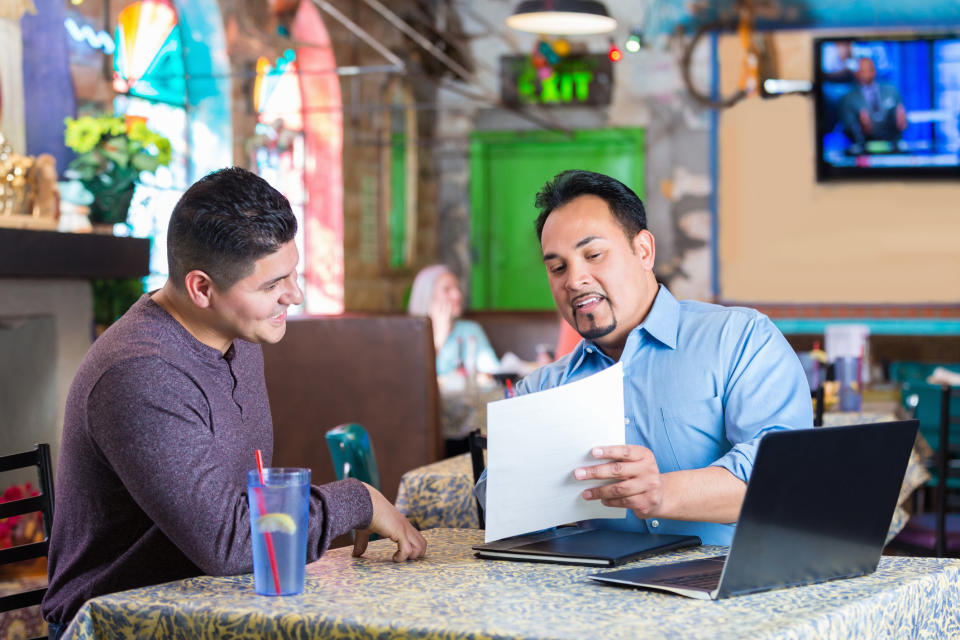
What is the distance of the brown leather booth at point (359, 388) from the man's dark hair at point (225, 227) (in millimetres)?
2755

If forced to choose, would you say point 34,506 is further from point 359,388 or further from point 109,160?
point 359,388

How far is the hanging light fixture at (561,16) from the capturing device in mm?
5641

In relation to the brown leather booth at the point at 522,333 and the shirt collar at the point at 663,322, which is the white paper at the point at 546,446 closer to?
the shirt collar at the point at 663,322

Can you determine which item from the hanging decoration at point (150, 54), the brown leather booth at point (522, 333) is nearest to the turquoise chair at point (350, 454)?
the hanging decoration at point (150, 54)

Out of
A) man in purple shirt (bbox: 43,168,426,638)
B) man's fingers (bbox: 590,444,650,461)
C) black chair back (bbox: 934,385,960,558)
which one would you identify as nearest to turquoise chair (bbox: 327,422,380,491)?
man in purple shirt (bbox: 43,168,426,638)

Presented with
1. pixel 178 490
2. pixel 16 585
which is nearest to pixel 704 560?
pixel 178 490

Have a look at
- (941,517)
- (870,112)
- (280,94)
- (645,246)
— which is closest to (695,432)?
(645,246)

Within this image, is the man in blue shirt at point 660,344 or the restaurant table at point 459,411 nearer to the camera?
the man in blue shirt at point 660,344

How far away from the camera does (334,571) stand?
1.50 m

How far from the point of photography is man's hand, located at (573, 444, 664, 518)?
147cm

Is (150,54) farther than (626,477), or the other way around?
A: (150,54)

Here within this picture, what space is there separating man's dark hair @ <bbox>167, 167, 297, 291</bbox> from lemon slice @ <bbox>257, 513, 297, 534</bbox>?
0.42 meters

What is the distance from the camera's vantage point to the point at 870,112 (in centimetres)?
783

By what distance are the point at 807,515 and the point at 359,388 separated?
3.21 metres
